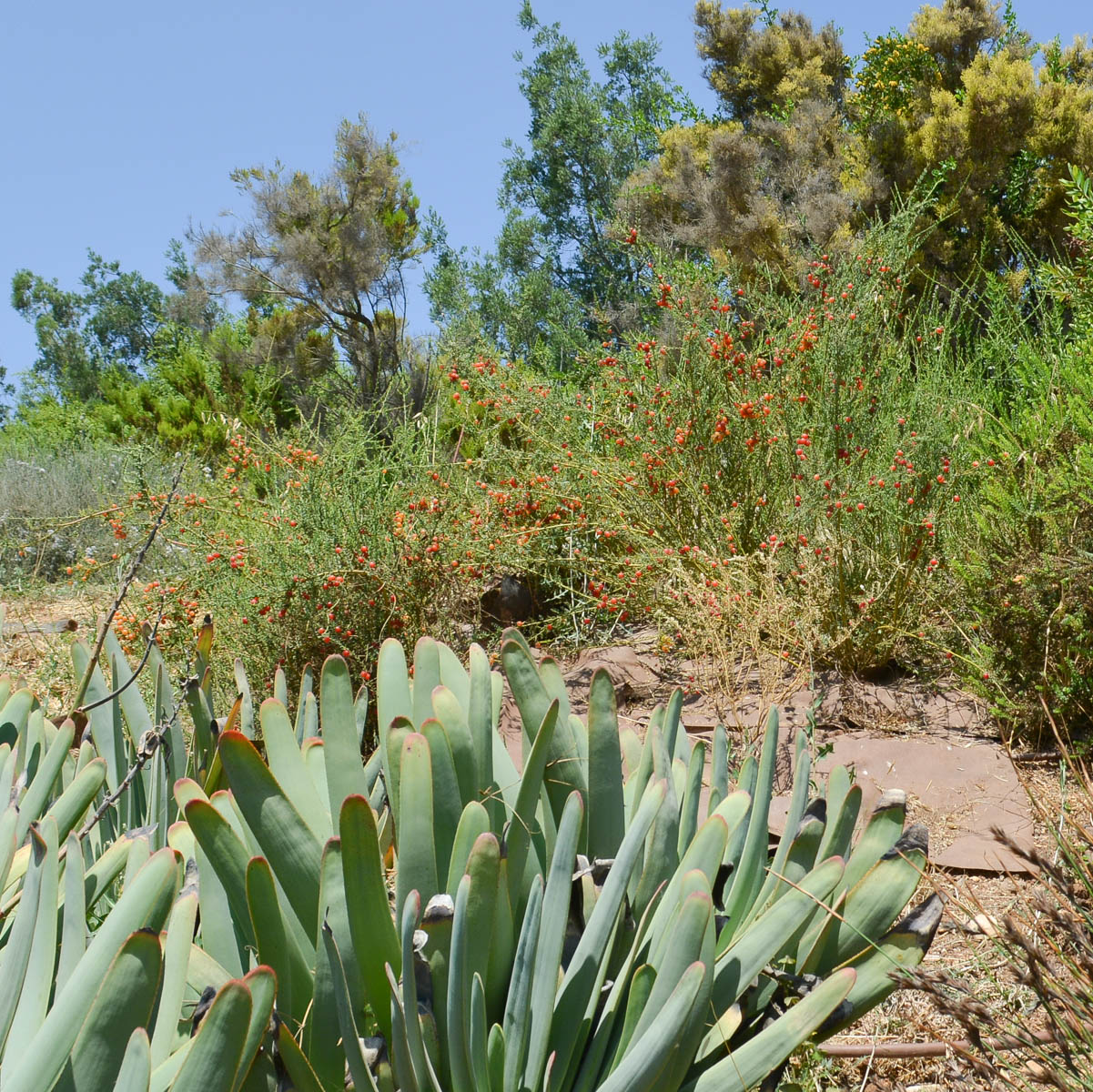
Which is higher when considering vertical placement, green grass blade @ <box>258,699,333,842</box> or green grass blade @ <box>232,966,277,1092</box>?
green grass blade @ <box>258,699,333,842</box>

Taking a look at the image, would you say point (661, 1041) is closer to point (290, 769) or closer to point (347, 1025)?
point (347, 1025)

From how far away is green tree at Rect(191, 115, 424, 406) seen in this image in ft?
39.1

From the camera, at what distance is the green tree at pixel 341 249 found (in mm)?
11906

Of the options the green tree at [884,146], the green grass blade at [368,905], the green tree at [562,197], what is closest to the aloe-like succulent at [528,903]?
the green grass blade at [368,905]

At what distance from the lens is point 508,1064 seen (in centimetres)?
117

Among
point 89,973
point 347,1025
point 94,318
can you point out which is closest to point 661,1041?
point 347,1025

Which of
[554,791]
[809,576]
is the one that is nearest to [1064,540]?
[809,576]

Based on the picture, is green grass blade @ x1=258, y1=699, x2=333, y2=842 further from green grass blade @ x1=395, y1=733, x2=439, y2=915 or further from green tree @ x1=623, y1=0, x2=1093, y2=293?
green tree @ x1=623, y1=0, x2=1093, y2=293

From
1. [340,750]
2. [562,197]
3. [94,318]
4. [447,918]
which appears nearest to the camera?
[447,918]

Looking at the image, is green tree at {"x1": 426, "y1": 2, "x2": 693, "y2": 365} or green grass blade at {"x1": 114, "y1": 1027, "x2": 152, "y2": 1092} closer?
green grass blade at {"x1": 114, "y1": 1027, "x2": 152, "y2": 1092}

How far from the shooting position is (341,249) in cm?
1191

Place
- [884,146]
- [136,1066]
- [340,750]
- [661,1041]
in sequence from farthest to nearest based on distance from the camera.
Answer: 1. [884,146]
2. [340,750]
3. [661,1041]
4. [136,1066]

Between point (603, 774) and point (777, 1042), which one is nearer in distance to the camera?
point (777, 1042)

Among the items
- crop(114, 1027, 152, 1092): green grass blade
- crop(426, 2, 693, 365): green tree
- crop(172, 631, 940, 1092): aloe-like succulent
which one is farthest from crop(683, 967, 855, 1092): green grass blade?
crop(426, 2, 693, 365): green tree
